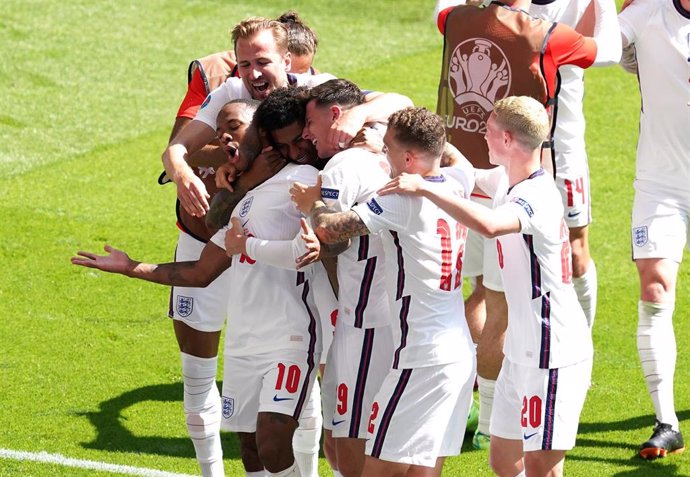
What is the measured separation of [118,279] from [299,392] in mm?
4367

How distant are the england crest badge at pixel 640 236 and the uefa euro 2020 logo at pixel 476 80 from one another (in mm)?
1109

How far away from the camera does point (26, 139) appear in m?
12.6

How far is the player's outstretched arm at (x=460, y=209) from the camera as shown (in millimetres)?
5445

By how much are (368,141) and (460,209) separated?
2.33 ft

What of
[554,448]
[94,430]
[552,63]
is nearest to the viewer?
[554,448]

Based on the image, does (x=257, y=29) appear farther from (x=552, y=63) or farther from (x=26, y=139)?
(x=26, y=139)

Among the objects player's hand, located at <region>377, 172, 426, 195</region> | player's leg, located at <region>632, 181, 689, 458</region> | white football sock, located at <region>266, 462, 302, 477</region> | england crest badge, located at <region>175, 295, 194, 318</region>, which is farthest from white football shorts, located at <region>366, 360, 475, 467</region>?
player's leg, located at <region>632, 181, 689, 458</region>

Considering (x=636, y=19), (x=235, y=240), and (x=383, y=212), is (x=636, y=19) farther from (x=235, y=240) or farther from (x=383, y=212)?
(x=235, y=240)

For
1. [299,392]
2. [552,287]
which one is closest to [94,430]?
[299,392]

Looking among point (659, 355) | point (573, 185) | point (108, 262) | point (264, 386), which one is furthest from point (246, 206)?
point (659, 355)

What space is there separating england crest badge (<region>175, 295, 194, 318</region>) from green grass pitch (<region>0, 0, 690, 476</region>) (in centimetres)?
87

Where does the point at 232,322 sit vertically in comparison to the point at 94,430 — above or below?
above

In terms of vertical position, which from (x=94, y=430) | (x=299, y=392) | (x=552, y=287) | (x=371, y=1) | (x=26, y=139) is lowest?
(x=94, y=430)

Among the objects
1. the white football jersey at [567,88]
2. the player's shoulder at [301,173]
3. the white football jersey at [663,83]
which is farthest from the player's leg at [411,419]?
the white football jersey at [663,83]
